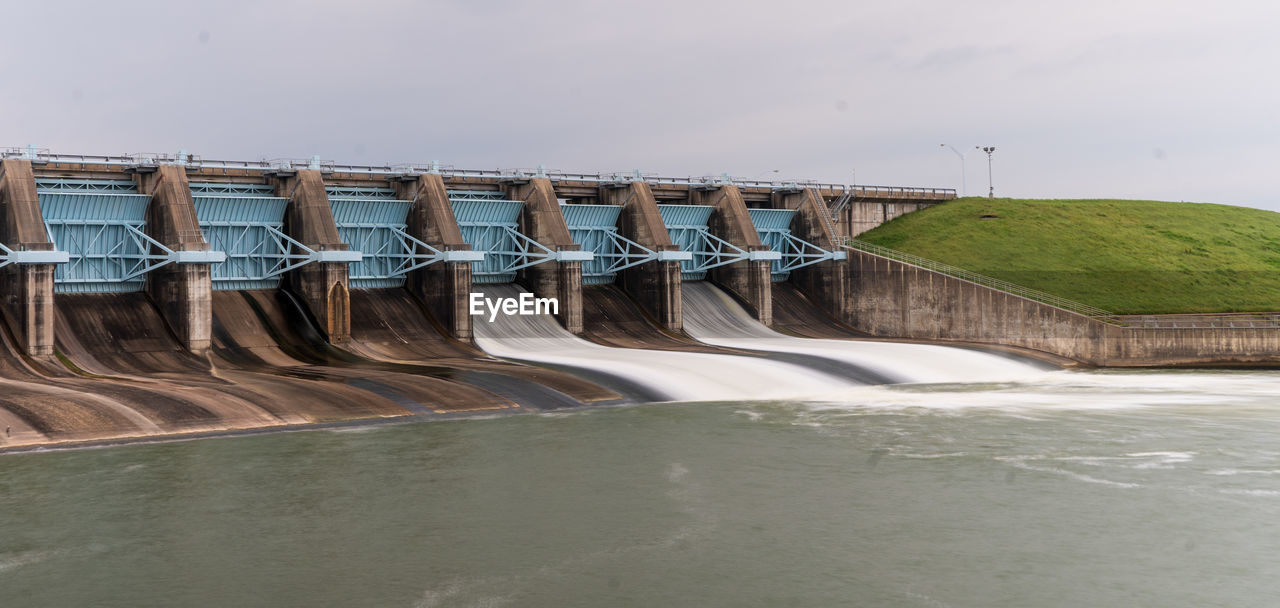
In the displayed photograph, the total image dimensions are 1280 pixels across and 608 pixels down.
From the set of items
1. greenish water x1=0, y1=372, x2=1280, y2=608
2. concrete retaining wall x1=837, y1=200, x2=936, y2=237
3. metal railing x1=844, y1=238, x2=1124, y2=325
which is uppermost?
concrete retaining wall x1=837, y1=200, x2=936, y2=237

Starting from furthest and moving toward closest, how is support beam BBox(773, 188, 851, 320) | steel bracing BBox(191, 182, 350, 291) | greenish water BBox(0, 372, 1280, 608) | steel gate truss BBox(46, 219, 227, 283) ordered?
support beam BBox(773, 188, 851, 320), steel bracing BBox(191, 182, 350, 291), steel gate truss BBox(46, 219, 227, 283), greenish water BBox(0, 372, 1280, 608)

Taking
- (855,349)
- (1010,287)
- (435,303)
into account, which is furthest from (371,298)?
(1010,287)

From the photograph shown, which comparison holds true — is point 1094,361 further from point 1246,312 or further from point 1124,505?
point 1124,505

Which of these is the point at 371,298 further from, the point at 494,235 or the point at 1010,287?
the point at 1010,287

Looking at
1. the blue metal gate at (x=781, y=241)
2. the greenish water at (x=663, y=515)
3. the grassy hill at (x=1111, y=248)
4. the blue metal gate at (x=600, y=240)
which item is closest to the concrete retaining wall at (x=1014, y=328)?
the blue metal gate at (x=781, y=241)

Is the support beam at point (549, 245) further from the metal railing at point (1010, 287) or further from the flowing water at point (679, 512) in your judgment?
the metal railing at point (1010, 287)

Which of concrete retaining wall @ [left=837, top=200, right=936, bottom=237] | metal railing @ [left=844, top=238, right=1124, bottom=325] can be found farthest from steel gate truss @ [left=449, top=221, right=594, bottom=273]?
concrete retaining wall @ [left=837, top=200, right=936, bottom=237]

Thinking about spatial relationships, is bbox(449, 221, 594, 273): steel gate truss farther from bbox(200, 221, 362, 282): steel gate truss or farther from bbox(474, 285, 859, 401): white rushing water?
bbox(200, 221, 362, 282): steel gate truss
